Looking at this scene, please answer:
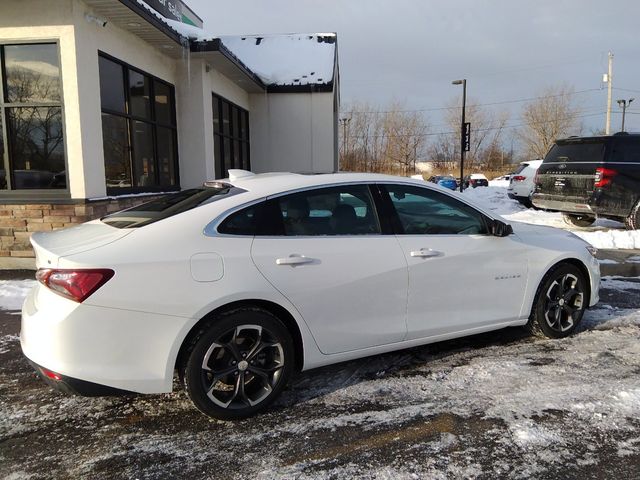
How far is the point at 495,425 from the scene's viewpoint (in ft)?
10.0

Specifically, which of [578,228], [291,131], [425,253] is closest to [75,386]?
[425,253]

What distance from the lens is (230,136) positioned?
548 inches

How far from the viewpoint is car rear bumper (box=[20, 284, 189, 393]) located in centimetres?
275

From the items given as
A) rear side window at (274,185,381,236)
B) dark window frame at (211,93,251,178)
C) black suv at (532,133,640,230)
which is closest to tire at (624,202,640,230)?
black suv at (532,133,640,230)

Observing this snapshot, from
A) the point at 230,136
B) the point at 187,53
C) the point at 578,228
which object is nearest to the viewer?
the point at 187,53

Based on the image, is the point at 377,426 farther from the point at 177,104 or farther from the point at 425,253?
the point at 177,104

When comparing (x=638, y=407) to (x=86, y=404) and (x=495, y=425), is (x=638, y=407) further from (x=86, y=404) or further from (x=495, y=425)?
(x=86, y=404)

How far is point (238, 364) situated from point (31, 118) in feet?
19.6

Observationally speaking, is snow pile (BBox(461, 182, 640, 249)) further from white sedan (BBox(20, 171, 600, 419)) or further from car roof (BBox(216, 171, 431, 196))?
car roof (BBox(216, 171, 431, 196))

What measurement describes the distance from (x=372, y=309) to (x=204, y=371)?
1.21 m

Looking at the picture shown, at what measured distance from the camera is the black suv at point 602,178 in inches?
381

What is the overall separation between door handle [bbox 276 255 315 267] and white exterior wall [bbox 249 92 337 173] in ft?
42.3

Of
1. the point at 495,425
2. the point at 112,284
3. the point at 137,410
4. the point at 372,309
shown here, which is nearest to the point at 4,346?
the point at 137,410

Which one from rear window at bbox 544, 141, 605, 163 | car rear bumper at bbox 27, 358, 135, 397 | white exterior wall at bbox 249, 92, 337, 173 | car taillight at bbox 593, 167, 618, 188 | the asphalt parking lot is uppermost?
white exterior wall at bbox 249, 92, 337, 173
